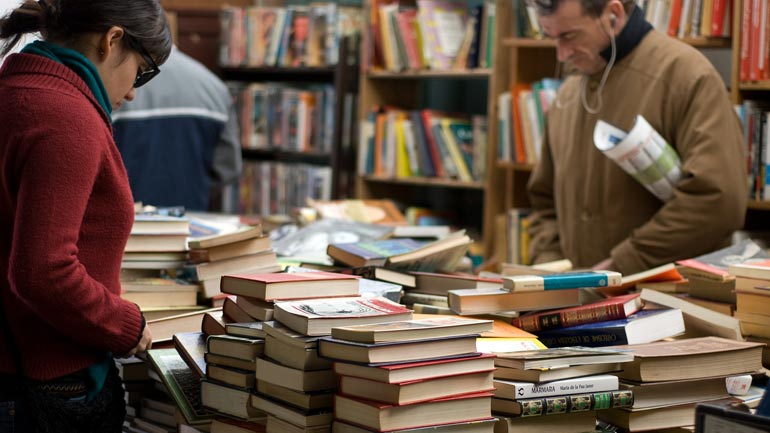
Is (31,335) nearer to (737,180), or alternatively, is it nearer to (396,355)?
(396,355)

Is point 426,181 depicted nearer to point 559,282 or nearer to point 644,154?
point 644,154

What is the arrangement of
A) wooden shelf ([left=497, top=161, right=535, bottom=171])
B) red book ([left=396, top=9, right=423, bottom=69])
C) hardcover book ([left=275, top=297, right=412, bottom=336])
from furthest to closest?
red book ([left=396, top=9, right=423, bottom=69]) → wooden shelf ([left=497, top=161, right=535, bottom=171]) → hardcover book ([left=275, top=297, right=412, bottom=336])

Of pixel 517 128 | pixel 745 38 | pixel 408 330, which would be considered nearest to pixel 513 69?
pixel 517 128

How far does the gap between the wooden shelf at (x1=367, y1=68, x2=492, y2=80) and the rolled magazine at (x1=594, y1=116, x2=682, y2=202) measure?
1.63m

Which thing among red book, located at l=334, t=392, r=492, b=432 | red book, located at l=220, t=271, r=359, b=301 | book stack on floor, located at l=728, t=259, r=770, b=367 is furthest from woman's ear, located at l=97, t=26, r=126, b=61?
book stack on floor, located at l=728, t=259, r=770, b=367

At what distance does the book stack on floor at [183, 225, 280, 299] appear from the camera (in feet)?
6.61

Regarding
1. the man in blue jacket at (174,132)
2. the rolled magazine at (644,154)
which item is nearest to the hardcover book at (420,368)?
the rolled magazine at (644,154)

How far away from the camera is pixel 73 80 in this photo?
4.89 feet

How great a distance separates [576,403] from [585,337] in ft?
1.00

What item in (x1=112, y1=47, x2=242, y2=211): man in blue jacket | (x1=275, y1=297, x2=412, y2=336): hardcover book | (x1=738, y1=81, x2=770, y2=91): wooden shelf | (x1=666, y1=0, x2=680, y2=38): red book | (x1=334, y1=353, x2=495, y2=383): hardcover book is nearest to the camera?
(x1=334, y1=353, x2=495, y2=383): hardcover book

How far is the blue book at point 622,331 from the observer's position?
1.78 meters

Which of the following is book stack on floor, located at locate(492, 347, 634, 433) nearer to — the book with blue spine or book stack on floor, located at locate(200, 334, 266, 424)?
the book with blue spine

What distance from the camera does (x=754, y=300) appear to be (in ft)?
6.22

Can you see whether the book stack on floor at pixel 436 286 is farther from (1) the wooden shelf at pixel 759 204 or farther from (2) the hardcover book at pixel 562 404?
(1) the wooden shelf at pixel 759 204
